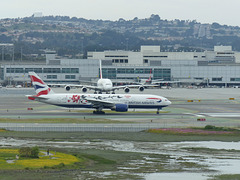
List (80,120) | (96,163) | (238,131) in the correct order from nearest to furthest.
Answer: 1. (96,163)
2. (238,131)
3. (80,120)

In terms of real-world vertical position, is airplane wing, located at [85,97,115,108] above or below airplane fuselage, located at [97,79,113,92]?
below

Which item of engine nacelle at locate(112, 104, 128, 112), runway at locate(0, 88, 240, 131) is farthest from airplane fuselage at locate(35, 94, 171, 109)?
engine nacelle at locate(112, 104, 128, 112)

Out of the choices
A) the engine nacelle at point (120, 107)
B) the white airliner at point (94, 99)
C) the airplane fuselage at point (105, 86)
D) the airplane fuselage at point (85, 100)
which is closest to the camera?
the engine nacelle at point (120, 107)

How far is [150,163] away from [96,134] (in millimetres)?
20938

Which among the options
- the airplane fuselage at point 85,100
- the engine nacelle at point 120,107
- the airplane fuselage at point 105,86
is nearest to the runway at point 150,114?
the engine nacelle at point 120,107

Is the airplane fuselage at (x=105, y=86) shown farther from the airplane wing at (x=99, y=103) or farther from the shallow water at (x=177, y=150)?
the shallow water at (x=177, y=150)

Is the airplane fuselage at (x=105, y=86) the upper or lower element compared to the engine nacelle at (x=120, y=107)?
upper

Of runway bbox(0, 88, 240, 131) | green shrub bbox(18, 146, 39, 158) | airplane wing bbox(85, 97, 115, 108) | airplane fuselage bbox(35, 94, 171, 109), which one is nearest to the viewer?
green shrub bbox(18, 146, 39, 158)

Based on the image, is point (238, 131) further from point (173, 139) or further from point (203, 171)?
point (203, 171)

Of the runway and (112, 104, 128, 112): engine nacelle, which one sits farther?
(112, 104, 128, 112): engine nacelle

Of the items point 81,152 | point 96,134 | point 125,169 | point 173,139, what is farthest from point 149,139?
point 125,169

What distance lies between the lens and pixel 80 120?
307ft

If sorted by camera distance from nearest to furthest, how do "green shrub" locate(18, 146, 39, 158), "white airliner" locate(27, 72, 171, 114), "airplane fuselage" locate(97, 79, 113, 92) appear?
"green shrub" locate(18, 146, 39, 158), "white airliner" locate(27, 72, 171, 114), "airplane fuselage" locate(97, 79, 113, 92)

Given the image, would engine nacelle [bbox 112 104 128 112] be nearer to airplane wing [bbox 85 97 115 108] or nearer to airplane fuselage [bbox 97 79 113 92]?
airplane wing [bbox 85 97 115 108]
